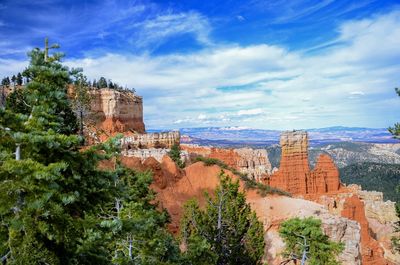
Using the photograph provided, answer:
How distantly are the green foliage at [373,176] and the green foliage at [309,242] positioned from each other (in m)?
115

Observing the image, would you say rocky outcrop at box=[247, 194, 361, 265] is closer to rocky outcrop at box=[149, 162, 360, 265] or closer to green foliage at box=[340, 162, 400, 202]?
rocky outcrop at box=[149, 162, 360, 265]

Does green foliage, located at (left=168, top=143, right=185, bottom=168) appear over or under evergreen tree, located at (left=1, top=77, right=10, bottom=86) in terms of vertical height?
under

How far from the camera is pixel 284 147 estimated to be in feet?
246

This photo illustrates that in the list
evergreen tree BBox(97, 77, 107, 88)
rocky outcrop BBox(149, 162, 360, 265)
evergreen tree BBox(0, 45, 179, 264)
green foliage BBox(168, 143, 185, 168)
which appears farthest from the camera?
evergreen tree BBox(97, 77, 107, 88)

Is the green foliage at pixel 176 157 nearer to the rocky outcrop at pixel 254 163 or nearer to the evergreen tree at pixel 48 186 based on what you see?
the rocky outcrop at pixel 254 163

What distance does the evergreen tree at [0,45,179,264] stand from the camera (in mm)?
6449

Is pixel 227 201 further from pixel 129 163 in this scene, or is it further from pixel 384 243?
pixel 384 243

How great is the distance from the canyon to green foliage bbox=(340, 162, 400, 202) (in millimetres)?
53866

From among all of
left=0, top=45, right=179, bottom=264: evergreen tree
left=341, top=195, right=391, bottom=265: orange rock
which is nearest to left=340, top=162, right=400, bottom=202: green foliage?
left=341, top=195, right=391, bottom=265: orange rock

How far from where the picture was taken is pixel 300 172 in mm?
73000

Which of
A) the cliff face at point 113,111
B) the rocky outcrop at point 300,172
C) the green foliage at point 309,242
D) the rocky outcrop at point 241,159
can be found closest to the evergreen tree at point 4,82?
the cliff face at point 113,111

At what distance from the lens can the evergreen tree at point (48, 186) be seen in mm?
6449

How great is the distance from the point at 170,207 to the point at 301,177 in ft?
133

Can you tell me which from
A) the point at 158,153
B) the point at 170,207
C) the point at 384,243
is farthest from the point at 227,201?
the point at 384,243
